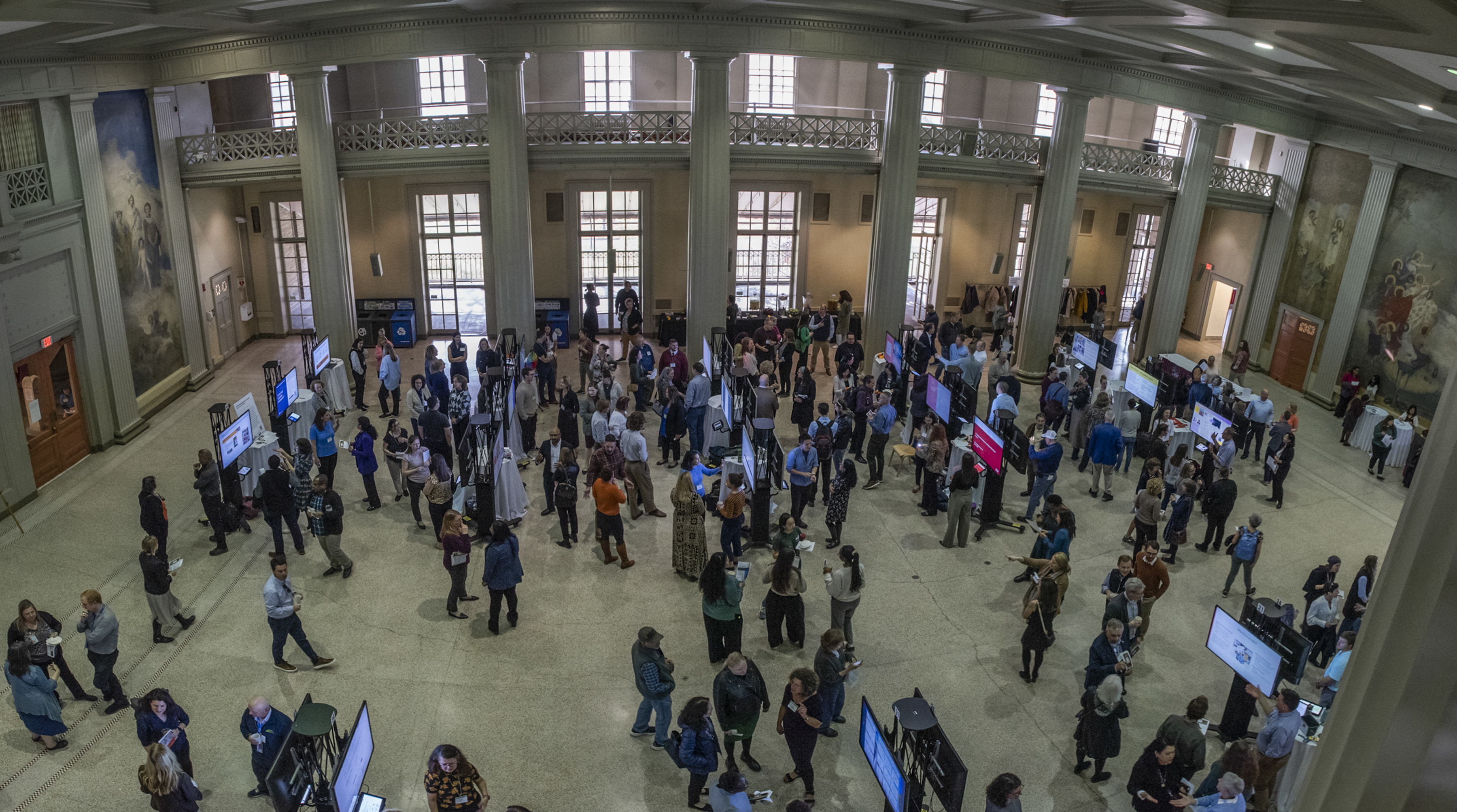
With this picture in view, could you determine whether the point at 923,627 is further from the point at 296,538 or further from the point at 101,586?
the point at 101,586

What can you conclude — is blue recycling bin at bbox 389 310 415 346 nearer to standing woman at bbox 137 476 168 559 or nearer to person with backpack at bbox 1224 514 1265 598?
standing woman at bbox 137 476 168 559

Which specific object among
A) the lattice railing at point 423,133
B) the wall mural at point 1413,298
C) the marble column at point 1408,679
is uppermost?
the lattice railing at point 423,133

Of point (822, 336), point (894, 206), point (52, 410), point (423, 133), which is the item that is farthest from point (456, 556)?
point (894, 206)

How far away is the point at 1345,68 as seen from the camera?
8016mm

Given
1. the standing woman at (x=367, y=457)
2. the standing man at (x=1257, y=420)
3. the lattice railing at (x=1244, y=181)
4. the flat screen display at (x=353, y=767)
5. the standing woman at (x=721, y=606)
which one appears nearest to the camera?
the flat screen display at (x=353, y=767)

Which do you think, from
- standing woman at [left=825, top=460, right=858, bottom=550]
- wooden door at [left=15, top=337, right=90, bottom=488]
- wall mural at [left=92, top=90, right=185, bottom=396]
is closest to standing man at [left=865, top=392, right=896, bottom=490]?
standing woman at [left=825, top=460, right=858, bottom=550]

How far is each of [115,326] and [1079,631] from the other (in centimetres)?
1564

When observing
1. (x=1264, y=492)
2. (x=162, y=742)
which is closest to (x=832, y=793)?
(x=162, y=742)

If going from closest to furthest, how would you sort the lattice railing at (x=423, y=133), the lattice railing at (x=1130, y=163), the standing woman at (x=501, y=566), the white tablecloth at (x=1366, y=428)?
the standing woman at (x=501, y=566), the white tablecloth at (x=1366, y=428), the lattice railing at (x=423, y=133), the lattice railing at (x=1130, y=163)

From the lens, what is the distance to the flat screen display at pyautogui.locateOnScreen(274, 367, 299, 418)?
13734mm

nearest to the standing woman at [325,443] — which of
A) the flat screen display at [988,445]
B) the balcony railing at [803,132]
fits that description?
the flat screen display at [988,445]

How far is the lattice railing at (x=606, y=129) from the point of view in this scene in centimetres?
1869

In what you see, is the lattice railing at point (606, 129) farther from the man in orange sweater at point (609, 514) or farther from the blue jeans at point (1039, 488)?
the blue jeans at point (1039, 488)

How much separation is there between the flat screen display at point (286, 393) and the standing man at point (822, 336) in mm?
9797
